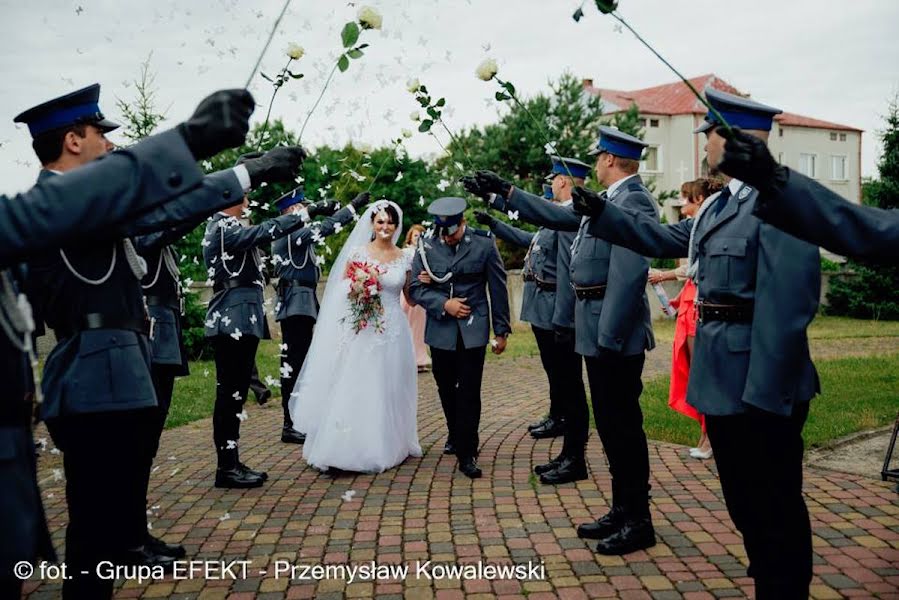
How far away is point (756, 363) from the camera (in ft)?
10.8

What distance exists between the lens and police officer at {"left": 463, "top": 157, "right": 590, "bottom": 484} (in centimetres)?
644

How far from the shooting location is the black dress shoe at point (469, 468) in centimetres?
655

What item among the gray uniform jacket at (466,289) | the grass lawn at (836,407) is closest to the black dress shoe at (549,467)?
the gray uniform jacket at (466,289)

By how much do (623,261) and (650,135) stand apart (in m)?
47.9

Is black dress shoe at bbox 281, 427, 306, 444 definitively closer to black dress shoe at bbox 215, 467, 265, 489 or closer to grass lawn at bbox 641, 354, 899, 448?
black dress shoe at bbox 215, 467, 265, 489

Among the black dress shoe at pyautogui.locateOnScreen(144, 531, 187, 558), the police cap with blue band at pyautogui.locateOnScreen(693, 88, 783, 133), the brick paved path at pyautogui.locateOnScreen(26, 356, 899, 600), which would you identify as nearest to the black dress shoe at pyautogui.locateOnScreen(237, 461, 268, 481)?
the brick paved path at pyautogui.locateOnScreen(26, 356, 899, 600)

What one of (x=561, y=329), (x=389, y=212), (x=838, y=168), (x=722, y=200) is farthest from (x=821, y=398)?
(x=838, y=168)

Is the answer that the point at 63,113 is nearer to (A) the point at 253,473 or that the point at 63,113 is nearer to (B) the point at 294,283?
(A) the point at 253,473

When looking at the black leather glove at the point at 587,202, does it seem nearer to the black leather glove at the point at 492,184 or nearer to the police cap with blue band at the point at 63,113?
the black leather glove at the point at 492,184

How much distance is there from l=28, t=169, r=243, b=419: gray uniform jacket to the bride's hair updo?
4169 millimetres

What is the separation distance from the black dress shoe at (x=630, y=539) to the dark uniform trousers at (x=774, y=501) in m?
1.31

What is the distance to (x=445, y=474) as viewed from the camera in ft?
22.0

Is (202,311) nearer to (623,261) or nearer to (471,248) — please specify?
(471,248)

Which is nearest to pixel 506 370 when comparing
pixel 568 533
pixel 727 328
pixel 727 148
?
pixel 568 533
